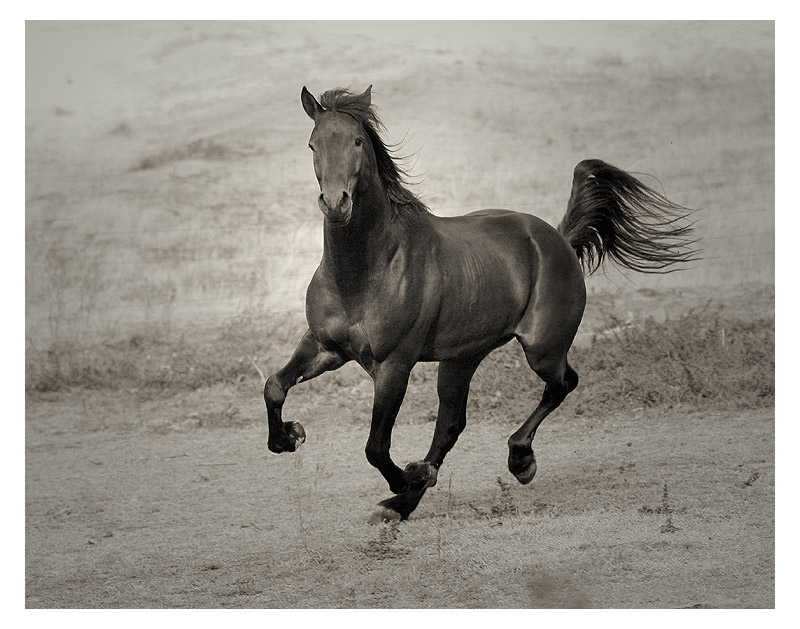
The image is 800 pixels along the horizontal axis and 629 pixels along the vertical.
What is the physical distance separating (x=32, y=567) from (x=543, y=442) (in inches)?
125

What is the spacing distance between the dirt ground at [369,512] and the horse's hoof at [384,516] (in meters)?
0.23

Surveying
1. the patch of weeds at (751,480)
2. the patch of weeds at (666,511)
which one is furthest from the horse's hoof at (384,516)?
the patch of weeds at (751,480)

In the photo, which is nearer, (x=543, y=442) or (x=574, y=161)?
(x=543, y=442)

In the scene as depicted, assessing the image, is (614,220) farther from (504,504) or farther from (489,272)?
(504,504)

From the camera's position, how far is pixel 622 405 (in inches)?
281

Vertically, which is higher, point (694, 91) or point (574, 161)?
point (694, 91)

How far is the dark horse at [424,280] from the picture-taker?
14.4 feet

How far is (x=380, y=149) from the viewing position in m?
4.46

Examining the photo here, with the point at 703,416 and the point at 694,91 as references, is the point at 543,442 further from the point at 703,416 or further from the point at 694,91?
the point at 694,91

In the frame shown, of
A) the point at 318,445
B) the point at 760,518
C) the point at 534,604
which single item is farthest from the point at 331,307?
the point at 760,518

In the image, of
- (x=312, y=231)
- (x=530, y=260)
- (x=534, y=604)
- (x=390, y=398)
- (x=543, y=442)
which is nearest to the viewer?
(x=390, y=398)

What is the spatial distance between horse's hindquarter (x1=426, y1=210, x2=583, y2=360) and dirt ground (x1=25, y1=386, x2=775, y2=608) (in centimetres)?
142

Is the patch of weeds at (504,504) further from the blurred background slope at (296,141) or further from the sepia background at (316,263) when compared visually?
the blurred background slope at (296,141)

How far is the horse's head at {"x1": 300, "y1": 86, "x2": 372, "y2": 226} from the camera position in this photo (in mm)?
4086
